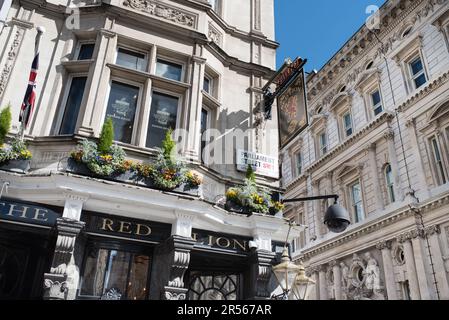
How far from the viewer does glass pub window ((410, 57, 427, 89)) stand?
23.6 m

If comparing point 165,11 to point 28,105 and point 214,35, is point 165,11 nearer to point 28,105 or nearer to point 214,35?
point 214,35

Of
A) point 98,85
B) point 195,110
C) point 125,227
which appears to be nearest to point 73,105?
point 98,85

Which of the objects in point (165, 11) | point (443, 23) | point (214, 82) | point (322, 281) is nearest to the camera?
point (165, 11)

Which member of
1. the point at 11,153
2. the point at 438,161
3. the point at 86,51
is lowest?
the point at 11,153

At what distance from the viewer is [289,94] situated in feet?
37.9

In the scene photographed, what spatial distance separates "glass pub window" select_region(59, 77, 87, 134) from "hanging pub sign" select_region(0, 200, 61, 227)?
7.81 feet

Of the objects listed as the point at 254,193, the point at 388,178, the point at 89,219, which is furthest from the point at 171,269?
the point at 388,178

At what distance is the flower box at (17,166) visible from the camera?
823cm

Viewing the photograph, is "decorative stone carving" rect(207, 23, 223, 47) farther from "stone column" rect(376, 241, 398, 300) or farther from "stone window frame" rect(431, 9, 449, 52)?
"stone column" rect(376, 241, 398, 300)

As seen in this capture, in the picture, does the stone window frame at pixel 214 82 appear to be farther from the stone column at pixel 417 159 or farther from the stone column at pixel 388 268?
the stone column at pixel 388 268

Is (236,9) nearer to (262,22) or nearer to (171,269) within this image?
(262,22)

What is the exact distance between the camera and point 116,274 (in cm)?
855

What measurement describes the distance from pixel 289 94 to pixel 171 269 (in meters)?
6.28

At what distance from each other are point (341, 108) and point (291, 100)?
69.3 ft
